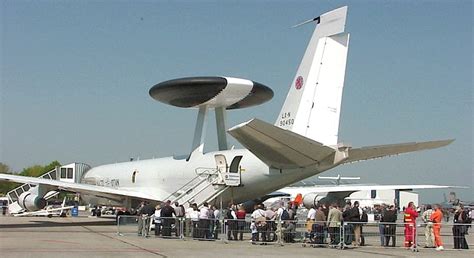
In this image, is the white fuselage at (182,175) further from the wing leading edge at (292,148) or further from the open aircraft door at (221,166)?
the wing leading edge at (292,148)

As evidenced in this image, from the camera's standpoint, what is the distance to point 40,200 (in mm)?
33781

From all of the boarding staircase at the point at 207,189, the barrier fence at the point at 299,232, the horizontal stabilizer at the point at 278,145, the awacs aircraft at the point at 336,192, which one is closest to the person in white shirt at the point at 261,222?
the barrier fence at the point at 299,232

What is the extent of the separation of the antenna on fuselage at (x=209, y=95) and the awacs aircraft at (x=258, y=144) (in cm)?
5

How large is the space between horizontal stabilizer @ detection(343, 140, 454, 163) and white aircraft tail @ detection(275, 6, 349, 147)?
1.04 meters

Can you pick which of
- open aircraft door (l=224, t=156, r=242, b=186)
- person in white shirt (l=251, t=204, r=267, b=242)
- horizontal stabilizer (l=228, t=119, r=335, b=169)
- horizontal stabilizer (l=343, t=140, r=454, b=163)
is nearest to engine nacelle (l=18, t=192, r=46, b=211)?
open aircraft door (l=224, t=156, r=242, b=186)

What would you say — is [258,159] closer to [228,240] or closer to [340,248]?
[228,240]

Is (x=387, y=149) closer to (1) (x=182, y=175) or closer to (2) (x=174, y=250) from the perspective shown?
(2) (x=174, y=250)

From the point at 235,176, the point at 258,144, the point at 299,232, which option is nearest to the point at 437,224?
the point at 299,232

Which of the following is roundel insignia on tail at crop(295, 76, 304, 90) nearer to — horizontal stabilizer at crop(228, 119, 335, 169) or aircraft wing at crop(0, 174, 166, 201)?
horizontal stabilizer at crop(228, 119, 335, 169)

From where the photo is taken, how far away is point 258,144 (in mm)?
21688

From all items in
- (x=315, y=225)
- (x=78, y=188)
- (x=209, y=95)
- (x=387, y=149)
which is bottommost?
(x=315, y=225)

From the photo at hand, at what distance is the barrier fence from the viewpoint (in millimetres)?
18812

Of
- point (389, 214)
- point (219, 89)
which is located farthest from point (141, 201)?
point (389, 214)

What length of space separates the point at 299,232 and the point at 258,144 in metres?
3.26
